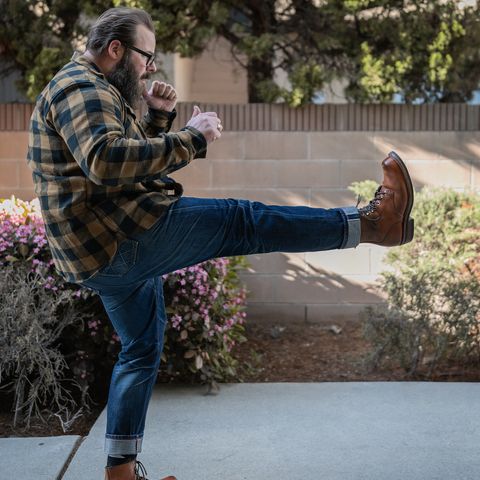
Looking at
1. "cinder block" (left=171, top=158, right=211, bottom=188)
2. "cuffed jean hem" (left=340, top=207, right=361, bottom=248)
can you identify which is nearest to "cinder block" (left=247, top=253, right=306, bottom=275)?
"cinder block" (left=171, top=158, right=211, bottom=188)

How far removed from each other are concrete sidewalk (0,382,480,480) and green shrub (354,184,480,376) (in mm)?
343

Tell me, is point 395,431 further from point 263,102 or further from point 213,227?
point 263,102

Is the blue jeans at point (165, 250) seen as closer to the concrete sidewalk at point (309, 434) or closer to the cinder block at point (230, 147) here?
Result: the concrete sidewalk at point (309, 434)

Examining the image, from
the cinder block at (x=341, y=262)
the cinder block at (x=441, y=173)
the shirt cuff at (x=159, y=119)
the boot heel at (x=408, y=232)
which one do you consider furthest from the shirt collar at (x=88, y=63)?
the cinder block at (x=441, y=173)

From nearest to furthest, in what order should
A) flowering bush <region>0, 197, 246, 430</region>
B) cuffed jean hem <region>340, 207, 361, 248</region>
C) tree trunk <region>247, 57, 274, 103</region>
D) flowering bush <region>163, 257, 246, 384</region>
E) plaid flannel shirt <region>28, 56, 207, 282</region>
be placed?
plaid flannel shirt <region>28, 56, 207, 282</region>, cuffed jean hem <region>340, 207, 361, 248</region>, flowering bush <region>0, 197, 246, 430</region>, flowering bush <region>163, 257, 246, 384</region>, tree trunk <region>247, 57, 274, 103</region>

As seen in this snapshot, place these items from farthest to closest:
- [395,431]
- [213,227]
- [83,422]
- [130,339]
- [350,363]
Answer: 1. [350,363]
2. [83,422]
3. [395,431]
4. [130,339]
5. [213,227]

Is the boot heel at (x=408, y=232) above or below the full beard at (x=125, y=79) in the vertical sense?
below

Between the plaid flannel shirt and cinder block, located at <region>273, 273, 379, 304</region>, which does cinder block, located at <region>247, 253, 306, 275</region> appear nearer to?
cinder block, located at <region>273, 273, 379, 304</region>

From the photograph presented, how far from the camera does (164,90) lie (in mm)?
3293

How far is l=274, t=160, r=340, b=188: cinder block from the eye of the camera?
6602 mm

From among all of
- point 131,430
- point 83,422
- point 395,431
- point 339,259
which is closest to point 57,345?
point 83,422

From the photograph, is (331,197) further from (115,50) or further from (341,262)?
(115,50)

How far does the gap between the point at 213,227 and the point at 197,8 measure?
4.25m

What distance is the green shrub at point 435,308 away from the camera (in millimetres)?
5035
